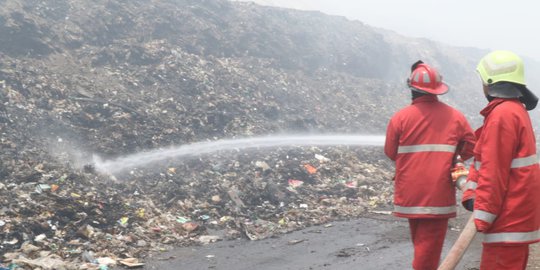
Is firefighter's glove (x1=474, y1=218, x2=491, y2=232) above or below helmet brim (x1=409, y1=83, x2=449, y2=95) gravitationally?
below

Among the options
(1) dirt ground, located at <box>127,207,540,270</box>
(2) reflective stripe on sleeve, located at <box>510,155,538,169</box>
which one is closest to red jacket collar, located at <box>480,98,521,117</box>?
(2) reflective stripe on sleeve, located at <box>510,155,538,169</box>

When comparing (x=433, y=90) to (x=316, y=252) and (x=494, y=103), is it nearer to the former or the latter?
(x=494, y=103)

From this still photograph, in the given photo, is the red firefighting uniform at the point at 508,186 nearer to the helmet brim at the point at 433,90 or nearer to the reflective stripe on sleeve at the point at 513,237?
the reflective stripe on sleeve at the point at 513,237

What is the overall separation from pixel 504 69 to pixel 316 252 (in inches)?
142

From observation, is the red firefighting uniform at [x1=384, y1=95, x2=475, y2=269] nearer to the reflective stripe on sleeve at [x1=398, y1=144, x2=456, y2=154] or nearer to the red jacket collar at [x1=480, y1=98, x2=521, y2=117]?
the reflective stripe on sleeve at [x1=398, y1=144, x2=456, y2=154]

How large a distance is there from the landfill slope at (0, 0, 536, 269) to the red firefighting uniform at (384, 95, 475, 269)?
3312 mm

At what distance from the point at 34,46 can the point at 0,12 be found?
1339mm

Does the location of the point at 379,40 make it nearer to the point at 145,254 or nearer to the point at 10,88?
the point at 10,88

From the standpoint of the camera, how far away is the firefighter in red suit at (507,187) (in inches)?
94.3

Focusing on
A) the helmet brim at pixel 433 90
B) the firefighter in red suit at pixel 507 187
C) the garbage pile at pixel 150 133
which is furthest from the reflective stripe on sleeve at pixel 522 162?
the garbage pile at pixel 150 133

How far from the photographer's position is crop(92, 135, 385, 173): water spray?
8570 millimetres

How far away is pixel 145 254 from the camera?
17.8ft

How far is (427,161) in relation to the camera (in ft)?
10.5

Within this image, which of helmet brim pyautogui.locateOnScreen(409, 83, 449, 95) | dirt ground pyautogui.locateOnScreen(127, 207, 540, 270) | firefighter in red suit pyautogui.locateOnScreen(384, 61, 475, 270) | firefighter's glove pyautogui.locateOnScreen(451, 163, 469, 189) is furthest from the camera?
dirt ground pyautogui.locateOnScreen(127, 207, 540, 270)
